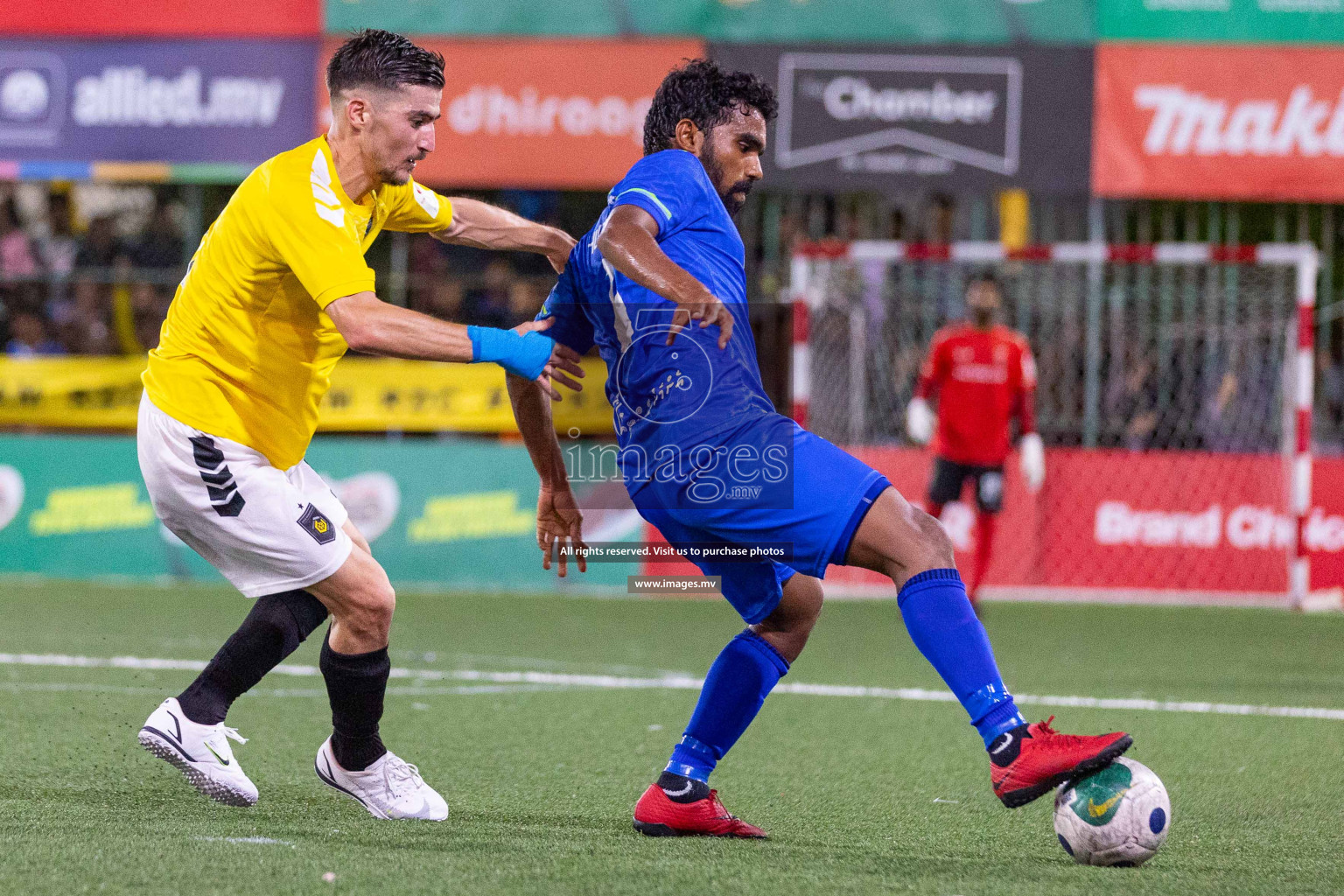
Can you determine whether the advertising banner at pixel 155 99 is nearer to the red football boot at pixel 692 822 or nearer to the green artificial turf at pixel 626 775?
the green artificial turf at pixel 626 775

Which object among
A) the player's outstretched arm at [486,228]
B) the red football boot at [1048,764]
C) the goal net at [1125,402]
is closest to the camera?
the red football boot at [1048,764]

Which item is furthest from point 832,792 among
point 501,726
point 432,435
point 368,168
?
point 432,435

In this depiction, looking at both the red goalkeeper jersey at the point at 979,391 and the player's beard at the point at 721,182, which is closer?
the player's beard at the point at 721,182

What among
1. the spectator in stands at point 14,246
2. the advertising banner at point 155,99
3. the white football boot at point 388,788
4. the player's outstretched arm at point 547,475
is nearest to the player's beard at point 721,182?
the player's outstretched arm at point 547,475

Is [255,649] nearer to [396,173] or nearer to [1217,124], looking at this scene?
[396,173]

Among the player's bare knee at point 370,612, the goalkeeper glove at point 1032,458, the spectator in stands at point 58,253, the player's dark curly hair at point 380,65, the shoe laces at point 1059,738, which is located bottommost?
the goalkeeper glove at point 1032,458

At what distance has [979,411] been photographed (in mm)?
11070

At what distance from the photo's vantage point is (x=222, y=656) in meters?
4.64

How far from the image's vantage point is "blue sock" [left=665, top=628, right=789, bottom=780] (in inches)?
174

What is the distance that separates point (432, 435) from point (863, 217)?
12.1ft

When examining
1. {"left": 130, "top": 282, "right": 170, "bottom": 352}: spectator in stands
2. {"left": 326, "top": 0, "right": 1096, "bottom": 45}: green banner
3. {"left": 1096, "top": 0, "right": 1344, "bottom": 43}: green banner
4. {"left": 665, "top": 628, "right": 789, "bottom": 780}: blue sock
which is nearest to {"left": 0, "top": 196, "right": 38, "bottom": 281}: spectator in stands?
{"left": 130, "top": 282, "right": 170, "bottom": 352}: spectator in stands

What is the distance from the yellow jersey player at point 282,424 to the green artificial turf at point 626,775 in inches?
8.3

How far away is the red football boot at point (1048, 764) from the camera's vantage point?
145 inches

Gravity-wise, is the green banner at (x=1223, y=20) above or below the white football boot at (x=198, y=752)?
above
